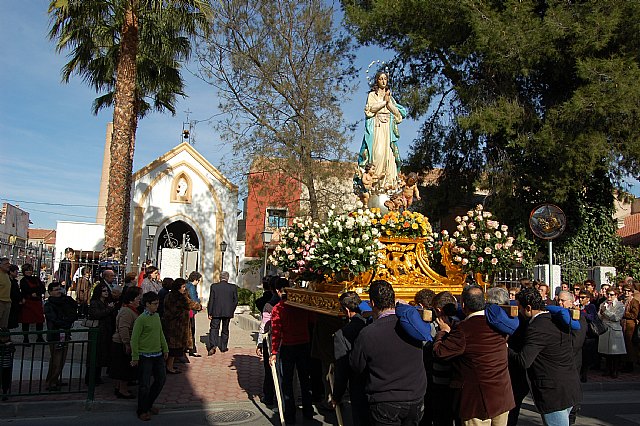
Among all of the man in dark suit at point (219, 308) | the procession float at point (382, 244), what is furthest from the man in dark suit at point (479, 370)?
the man in dark suit at point (219, 308)

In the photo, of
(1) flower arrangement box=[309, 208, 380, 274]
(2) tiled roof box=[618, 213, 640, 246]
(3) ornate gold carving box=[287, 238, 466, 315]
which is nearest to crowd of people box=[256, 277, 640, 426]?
(1) flower arrangement box=[309, 208, 380, 274]

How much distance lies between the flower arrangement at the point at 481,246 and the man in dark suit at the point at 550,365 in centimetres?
272

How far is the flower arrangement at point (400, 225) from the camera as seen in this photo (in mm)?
7172

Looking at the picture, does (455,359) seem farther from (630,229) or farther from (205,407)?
(630,229)

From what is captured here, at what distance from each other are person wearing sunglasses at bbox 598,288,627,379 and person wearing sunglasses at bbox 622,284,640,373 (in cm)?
46

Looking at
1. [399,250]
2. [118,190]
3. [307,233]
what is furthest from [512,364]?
[118,190]

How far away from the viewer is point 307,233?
722 cm

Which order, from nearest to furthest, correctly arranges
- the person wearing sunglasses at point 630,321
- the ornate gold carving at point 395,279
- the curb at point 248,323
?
the ornate gold carving at point 395,279 → the person wearing sunglasses at point 630,321 → the curb at point 248,323

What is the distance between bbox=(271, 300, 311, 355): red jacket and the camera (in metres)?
7.25

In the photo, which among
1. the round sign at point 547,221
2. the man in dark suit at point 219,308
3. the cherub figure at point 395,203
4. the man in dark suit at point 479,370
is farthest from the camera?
the round sign at point 547,221

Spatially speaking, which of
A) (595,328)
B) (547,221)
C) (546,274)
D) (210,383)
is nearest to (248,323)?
(210,383)

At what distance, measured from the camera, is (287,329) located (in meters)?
7.30

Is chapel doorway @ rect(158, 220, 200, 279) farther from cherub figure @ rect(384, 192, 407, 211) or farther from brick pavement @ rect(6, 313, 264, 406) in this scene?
cherub figure @ rect(384, 192, 407, 211)

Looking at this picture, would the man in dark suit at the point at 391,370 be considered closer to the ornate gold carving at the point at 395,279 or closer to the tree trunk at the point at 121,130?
the ornate gold carving at the point at 395,279
